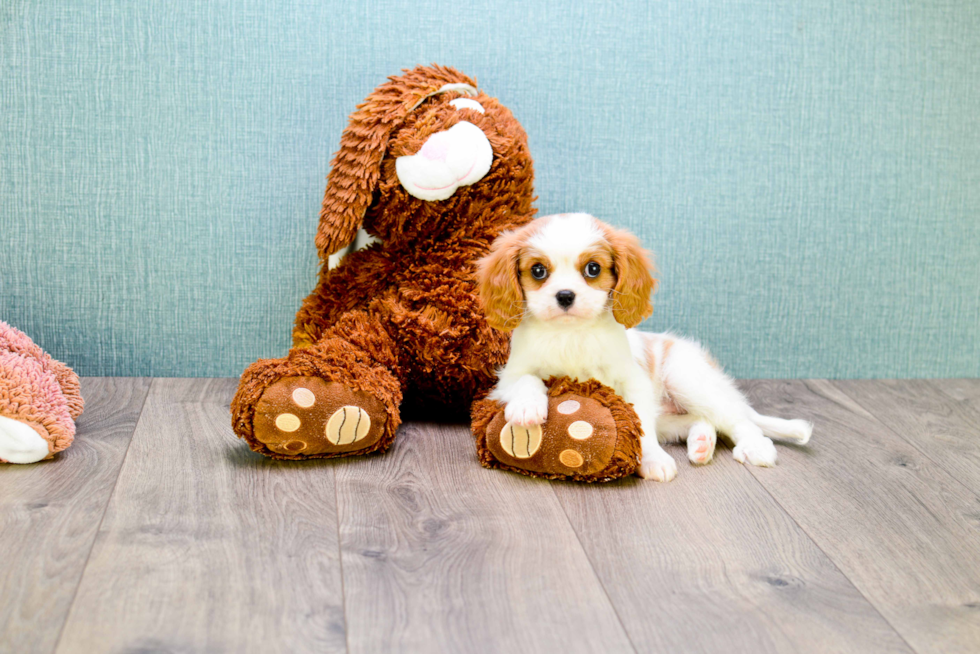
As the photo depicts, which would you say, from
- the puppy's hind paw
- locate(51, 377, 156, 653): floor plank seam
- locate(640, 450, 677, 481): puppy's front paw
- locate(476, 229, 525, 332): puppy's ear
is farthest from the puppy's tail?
locate(51, 377, 156, 653): floor plank seam

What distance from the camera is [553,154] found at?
5.93 ft

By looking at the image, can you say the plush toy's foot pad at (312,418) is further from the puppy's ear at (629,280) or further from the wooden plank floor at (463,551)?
the puppy's ear at (629,280)

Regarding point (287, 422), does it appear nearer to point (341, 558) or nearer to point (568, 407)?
point (341, 558)

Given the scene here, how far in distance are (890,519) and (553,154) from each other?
3.05 feet

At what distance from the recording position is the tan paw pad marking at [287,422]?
133 cm

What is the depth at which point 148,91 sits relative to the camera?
1706 millimetres

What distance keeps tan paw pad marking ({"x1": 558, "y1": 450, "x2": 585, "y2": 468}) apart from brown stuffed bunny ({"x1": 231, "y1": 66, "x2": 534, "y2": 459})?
0.27m

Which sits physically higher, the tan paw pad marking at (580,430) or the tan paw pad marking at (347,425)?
the tan paw pad marking at (580,430)

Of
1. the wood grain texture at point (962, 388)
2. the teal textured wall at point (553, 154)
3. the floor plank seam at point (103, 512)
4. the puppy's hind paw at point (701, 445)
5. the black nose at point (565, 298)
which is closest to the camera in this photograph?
the floor plank seam at point (103, 512)

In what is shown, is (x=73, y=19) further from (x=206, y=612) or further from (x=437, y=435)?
(x=206, y=612)

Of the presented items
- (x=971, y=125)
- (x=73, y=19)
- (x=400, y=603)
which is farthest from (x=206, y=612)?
(x=971, y=125)

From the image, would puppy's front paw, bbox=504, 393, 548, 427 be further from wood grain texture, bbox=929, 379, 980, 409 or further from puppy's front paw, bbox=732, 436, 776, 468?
wood grain texture, bbox=929, 379, 980, 409

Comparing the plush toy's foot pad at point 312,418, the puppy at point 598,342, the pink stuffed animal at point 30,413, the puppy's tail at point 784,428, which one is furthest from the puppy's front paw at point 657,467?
the pink stuffed animal at point 30,413

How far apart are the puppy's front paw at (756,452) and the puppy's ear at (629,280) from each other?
305 mm
